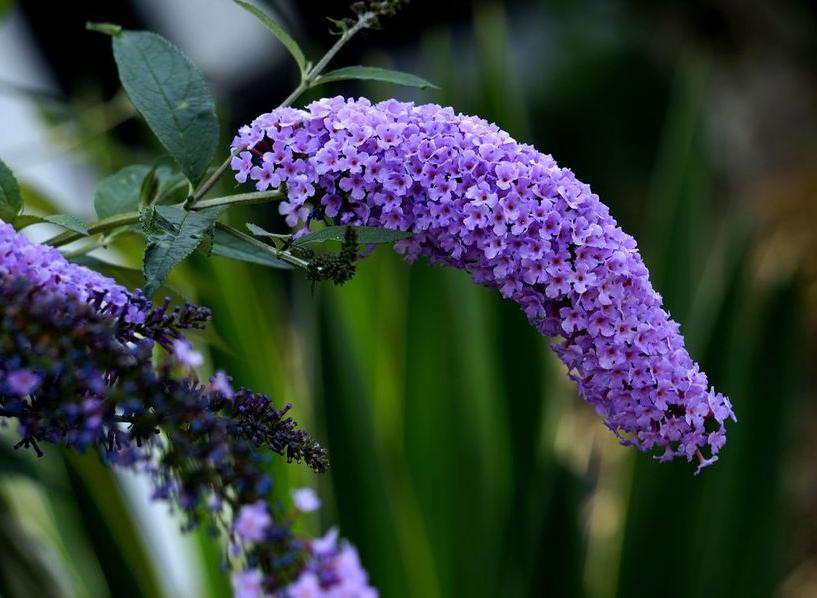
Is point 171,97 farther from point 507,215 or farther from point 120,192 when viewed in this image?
point 507,215

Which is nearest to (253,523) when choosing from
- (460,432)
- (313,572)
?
(313,572)

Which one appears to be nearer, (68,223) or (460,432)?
(68,223)

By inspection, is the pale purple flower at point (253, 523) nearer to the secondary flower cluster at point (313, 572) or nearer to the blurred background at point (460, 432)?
the secondary flower cluster at point (313, 572)

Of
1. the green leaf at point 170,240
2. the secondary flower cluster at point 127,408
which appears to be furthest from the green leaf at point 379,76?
the secondary flower cluster at point 127,408

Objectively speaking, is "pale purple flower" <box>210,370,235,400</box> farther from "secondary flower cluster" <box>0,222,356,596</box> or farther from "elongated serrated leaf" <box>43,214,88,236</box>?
"elongated serrated leaf" <box>43,214,88,236</box>

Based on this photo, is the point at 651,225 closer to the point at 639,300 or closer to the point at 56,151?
the point at 56,151

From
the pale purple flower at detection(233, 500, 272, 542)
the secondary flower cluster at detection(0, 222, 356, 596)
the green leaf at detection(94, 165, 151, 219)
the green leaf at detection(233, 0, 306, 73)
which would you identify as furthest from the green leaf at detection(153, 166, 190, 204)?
the pale purple flower at detection(233, 500, 272, 542)
